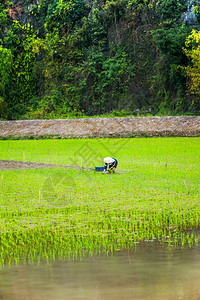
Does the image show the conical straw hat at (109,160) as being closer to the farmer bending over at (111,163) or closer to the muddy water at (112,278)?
the farmer bending over at (111,163)

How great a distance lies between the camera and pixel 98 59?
33.8 m

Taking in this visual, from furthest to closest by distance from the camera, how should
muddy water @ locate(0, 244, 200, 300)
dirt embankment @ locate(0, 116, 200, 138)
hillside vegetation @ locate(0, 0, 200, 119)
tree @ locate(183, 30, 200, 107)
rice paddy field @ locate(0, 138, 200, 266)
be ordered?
hillside vegetation @ locate(0, 0, 200, 119) → tree @ locate(183, 30, 200, 107) → dirt embankment @ locate(0, 116, 200, 138) → rice paddy field @ locate(0, 138, 200, 266) → muddy water @ locate(0, 244, 200, 300)

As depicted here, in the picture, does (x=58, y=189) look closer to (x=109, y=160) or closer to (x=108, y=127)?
(x=109, y=160)

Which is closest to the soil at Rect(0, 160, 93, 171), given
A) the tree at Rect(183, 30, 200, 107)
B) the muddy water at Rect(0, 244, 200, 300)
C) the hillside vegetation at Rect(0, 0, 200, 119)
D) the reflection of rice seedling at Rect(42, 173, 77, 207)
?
the reflection of rice seedling at Rect(42, 173, 77, 207)

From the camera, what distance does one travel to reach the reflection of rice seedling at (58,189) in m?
7.56

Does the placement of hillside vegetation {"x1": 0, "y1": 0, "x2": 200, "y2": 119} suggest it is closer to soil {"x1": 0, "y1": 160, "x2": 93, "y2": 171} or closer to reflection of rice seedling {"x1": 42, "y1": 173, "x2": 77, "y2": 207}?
soil {"x1": 0, "y1": 160, "x2": 93, "y2": 171}

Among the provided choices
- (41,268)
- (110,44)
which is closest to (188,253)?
(41,268)

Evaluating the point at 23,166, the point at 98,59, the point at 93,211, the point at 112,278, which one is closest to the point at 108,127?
the point at 98,59

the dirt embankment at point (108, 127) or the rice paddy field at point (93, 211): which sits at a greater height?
the dirt embankment at point (108, 127)

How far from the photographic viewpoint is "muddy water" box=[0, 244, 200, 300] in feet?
11.1

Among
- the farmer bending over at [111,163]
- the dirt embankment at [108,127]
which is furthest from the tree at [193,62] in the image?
the farmer bending over at [111,163]

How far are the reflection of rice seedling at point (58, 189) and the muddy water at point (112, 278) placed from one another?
9.65 ft

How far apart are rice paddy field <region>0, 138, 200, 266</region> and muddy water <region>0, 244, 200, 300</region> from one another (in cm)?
28

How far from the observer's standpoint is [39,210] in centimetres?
672
